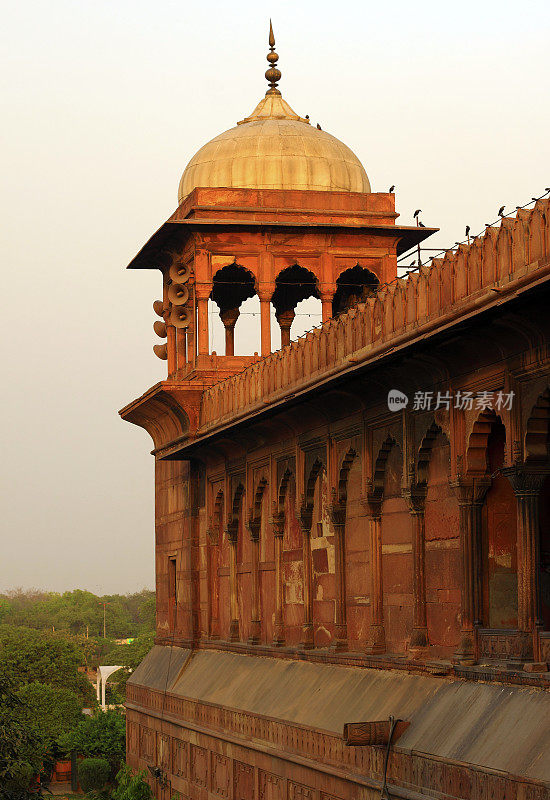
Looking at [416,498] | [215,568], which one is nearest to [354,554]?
[416,498]

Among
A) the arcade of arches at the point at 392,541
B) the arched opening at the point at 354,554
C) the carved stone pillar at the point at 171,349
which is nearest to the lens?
the arcade of arches at the point at 392,541

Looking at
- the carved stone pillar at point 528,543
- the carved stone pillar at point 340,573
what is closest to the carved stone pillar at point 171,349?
the carved stone pillar at point 340,573

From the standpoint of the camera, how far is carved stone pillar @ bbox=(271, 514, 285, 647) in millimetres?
24219

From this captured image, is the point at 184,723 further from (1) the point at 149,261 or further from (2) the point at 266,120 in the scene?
(2) the point at 266,120

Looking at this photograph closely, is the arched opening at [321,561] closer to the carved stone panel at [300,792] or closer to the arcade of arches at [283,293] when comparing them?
the carved stone panel at [300,792]

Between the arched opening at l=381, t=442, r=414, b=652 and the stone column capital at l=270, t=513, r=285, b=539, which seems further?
the stone column capital at l=270, t=513, r=285, b=539

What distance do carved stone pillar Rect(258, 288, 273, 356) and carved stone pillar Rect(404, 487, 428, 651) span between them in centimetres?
1172

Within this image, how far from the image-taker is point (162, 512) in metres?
32.4

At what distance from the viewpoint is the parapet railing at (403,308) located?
14859mm

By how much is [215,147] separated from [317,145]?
6.83 feet

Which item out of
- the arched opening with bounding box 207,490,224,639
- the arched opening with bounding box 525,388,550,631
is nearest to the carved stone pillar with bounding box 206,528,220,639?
the arched opening with bounding box 207,490,224,639

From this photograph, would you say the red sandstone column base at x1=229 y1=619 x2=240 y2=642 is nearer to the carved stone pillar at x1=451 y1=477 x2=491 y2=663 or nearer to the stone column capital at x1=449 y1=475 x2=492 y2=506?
the carved stone pillar at x1=451 y1=477 x2=491 y2=663

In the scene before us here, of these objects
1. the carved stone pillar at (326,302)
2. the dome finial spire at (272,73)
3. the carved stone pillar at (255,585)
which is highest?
the dome finial spire at (272,73)

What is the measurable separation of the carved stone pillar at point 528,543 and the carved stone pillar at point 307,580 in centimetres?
756
